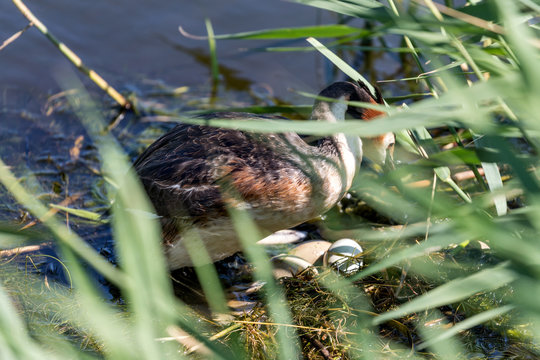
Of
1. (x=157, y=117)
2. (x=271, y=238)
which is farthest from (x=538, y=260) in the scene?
(x=157, y=117)

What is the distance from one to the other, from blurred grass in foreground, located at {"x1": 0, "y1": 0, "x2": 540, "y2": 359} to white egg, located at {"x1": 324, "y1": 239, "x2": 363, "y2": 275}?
0.29 feet

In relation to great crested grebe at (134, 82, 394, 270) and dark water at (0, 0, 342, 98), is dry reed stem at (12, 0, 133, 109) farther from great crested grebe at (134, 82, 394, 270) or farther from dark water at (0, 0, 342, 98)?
great crested grebe at (134, 82, 394, 270)

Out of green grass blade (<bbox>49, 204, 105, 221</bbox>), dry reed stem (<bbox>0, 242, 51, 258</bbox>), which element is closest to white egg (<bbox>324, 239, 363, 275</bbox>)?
green grass blade (<bbox>49, 204, 105, 221</bbox>)

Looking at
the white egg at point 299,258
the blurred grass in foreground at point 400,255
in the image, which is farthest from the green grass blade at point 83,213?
the white egg at point 299,258

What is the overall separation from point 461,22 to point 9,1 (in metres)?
5.34

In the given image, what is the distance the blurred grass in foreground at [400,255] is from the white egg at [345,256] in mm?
88

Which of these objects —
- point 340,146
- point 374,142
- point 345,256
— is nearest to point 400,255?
point 345,256

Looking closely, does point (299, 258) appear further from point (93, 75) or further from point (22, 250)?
point (93, 75)

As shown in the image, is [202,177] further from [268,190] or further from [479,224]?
[479,224]

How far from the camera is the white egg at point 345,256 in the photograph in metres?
3.52

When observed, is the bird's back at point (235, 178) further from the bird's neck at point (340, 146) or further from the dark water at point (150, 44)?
the dark water at point (150, 44)

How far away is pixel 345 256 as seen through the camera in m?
3.52

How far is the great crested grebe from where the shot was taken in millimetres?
3516

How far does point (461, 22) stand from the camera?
7.36 ft
